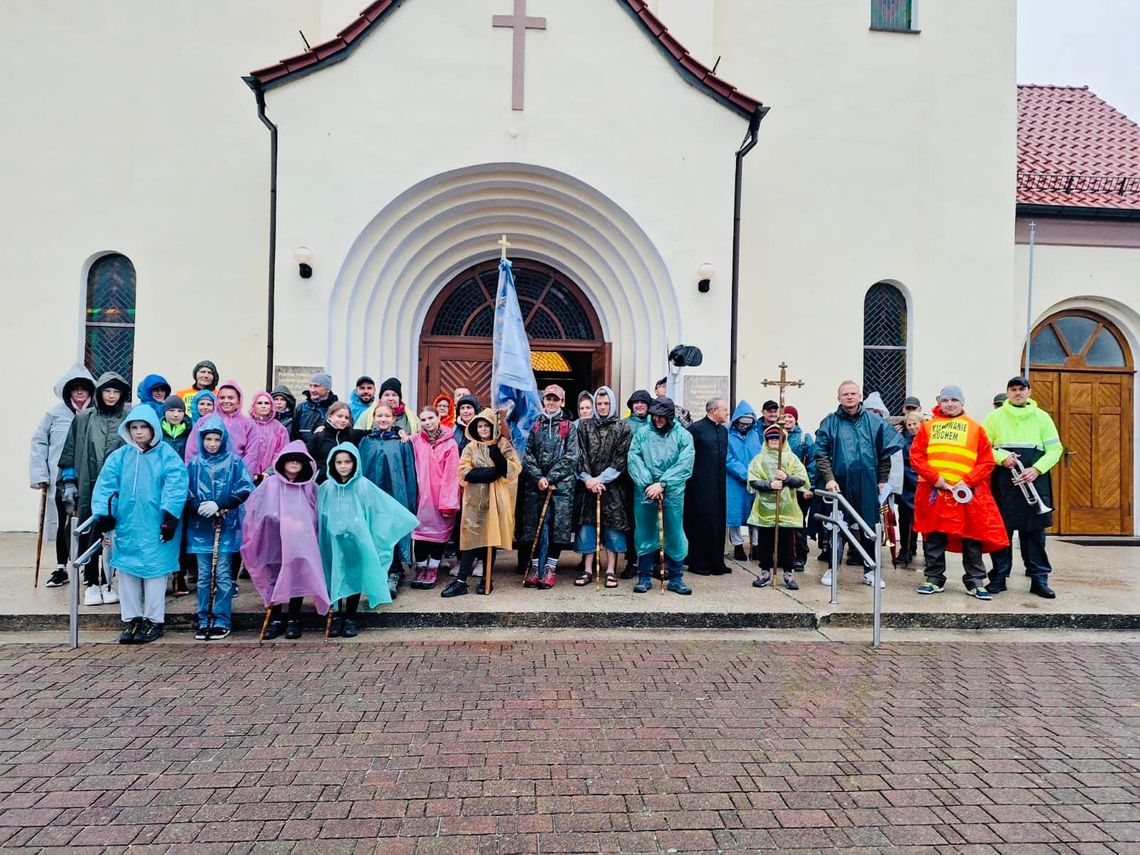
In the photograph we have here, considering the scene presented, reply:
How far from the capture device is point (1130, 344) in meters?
11.4

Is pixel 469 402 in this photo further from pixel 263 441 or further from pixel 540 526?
pixel 263 441

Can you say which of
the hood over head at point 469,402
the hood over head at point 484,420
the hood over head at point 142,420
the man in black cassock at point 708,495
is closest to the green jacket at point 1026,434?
the man in black cassock at point 708,495

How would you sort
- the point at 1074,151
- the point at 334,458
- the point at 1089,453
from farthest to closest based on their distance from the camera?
the point at 1074,151, the point at 1089,453, the point at 334,458

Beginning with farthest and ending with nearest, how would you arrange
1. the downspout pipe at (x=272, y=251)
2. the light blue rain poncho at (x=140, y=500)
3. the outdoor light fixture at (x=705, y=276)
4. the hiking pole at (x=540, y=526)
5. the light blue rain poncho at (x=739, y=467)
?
the outdoor light fixture at (x=705, y=276) < the downspout pipe at (x=272, y=251) < the light blue rain poncho at (x=739, y=467) < the hiking pole at (x=540, y=526) < the light blue rain poncho at (x=140, y=500)

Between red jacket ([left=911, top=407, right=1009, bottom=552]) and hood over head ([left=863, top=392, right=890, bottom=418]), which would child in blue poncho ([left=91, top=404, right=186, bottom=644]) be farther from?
hood over head ([left=863, top=392, right=890, bottom=418])

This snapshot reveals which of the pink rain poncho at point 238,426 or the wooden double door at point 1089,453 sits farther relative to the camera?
the wooden double door at point 1089,453

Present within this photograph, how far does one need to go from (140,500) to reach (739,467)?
591cm

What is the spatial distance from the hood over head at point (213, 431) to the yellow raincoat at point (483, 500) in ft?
6.51

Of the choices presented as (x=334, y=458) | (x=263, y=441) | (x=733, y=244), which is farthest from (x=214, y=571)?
(x=733, y=244)

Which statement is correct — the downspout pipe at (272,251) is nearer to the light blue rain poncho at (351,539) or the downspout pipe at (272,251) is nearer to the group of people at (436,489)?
the group of people at (436,489)

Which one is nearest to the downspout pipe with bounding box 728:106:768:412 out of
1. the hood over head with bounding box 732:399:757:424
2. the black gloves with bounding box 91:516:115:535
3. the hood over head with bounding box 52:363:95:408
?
the hood over head with bounding box 732:399:757:424

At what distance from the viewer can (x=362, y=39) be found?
8297 mm

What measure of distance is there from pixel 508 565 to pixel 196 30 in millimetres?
8713

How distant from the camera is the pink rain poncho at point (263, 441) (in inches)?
250
